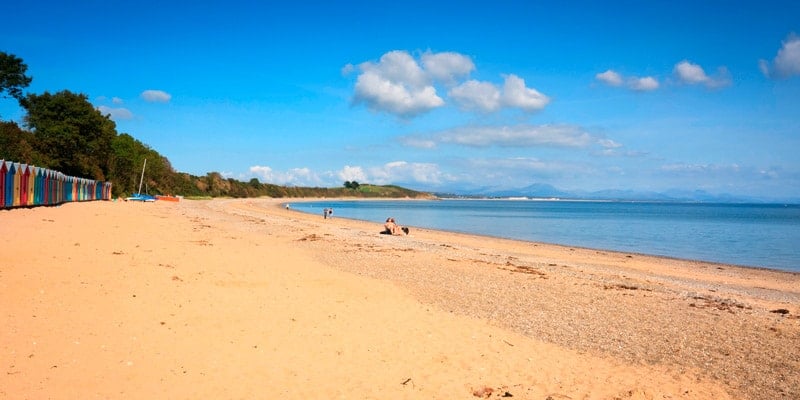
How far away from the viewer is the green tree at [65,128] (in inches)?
2026

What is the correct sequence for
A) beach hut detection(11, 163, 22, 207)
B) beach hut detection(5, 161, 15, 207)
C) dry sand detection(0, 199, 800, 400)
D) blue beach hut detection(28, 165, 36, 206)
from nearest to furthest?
dry sand detection(0, 199, 800, 400), beach hut detection(5, 161, 15, 207), beach hut detection(11, 163, 22, 207), blue beach hut detection(28, 165, 36, 206)

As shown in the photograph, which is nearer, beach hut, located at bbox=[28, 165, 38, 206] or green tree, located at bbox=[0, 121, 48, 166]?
beach hut, located at bbox=[28, 165, 38, 206]

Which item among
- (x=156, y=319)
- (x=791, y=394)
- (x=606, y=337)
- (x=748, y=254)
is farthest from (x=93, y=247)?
(x=748, y=254)

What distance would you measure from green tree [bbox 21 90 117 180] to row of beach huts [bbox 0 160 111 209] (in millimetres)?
8275

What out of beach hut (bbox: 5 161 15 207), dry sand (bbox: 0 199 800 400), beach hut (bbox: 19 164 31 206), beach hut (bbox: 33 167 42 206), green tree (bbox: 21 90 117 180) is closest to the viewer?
dry sand (bbox: 0 199 800 400)

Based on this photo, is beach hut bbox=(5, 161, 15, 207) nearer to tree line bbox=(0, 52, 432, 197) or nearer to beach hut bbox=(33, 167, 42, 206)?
beach hut bbox=(33, 167, 42, 206)

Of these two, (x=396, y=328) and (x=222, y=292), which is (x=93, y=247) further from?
(x=396, y=328)

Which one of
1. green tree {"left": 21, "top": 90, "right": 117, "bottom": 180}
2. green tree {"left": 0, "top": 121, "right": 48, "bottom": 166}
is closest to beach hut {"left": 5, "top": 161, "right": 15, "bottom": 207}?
green tree {"left": 0, "top": 121, "right": 48, "bottom": 166}

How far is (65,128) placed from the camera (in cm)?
5206

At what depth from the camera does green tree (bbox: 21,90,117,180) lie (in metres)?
51.5

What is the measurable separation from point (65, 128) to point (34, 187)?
25812 mm

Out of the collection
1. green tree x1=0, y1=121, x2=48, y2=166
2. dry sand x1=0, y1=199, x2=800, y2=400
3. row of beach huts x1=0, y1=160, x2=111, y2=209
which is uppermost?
green tree x1=0, y1=121, x2=48, y2=166

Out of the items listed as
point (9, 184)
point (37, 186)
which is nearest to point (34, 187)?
point (37, 186)

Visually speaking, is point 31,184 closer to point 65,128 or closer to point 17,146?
point 17,146
